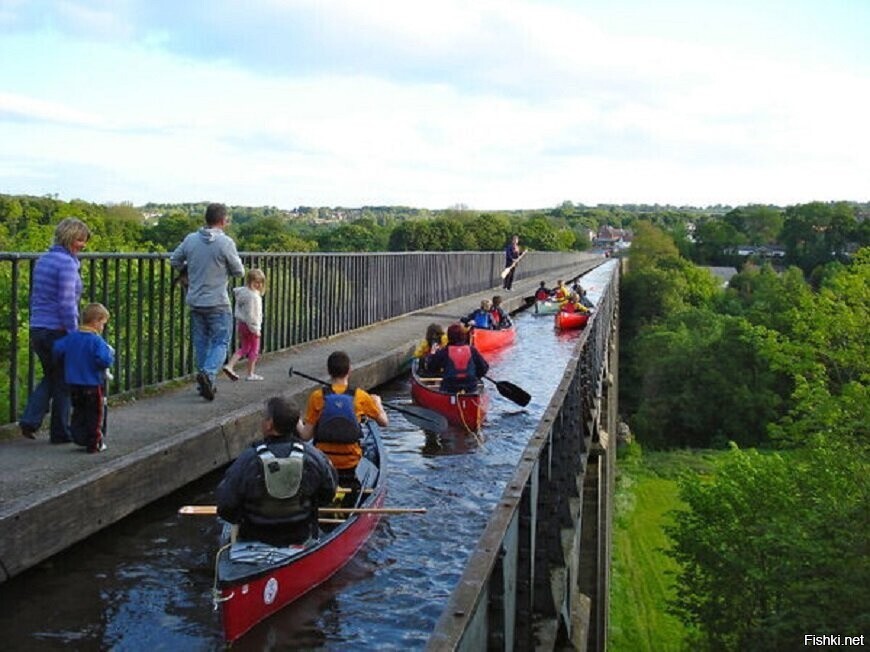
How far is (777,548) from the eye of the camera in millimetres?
22219

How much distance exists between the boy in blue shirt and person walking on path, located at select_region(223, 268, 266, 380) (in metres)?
4.15

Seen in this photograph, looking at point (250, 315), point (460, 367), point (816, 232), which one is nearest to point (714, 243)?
point (816, 232)

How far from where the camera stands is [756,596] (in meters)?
25.3

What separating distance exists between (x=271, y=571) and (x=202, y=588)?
100 centimetres

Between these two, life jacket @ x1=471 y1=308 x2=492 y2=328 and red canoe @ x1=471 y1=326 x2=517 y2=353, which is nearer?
red canoe @ x1=471 y1=326 x2=517 y2=353

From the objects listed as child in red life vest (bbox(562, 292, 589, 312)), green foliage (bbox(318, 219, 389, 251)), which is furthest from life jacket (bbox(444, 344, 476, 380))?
green foliage (bbox(318, 219, 389, 251))

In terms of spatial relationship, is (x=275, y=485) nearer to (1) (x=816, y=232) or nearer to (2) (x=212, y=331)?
(2) (x=212, y=331)

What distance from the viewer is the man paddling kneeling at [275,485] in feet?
20.1

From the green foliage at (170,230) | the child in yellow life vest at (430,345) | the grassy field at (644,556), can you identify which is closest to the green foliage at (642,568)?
the grassy field at (644,556)

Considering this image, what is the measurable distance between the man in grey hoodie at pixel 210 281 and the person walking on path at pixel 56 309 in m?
2.46

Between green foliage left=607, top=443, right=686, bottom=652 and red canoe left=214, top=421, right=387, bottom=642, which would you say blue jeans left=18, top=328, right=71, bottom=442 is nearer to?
red canoe left=214, top=421, right=387, bottom=642

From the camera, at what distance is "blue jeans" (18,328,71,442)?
811 centimetres

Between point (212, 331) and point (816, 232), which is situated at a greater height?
point (816, 232)

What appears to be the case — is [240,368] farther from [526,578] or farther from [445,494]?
[526,578]
